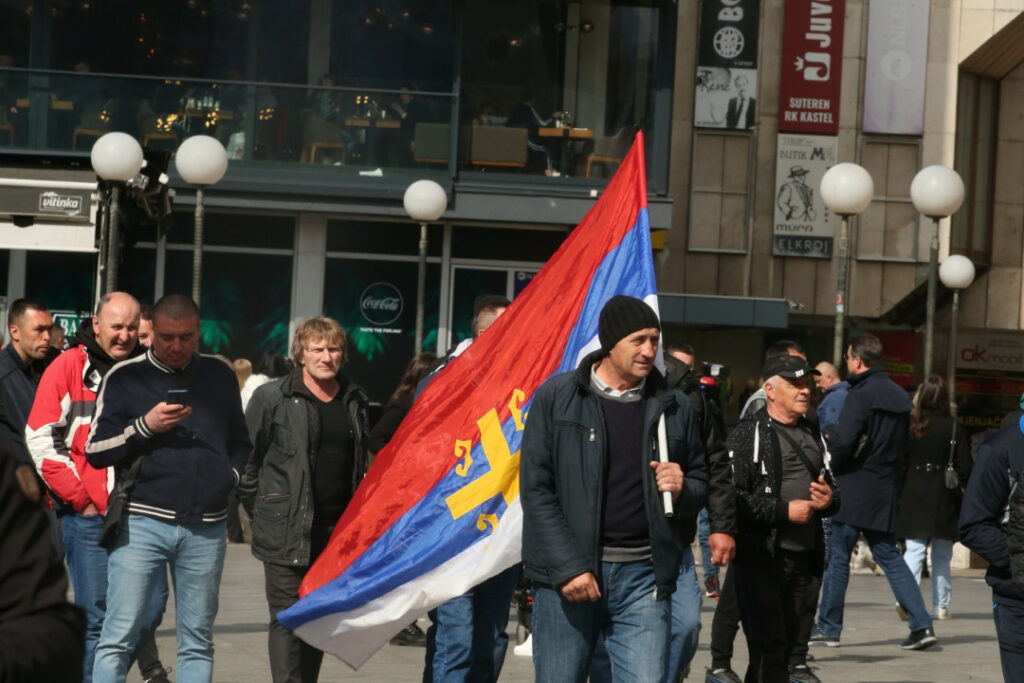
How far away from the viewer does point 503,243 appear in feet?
81.4

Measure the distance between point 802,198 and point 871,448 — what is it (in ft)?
61.3

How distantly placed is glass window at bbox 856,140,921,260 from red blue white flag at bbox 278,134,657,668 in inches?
901

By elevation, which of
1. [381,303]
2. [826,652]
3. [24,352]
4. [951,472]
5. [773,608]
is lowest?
[826,652]

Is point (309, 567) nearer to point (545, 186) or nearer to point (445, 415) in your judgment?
point (445, 415)

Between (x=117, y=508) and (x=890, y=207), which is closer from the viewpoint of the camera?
(x=117, y=508)

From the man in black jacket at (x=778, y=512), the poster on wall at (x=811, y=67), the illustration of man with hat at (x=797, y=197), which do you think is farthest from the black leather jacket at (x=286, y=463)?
the poster on wall at (x=811, y=67)

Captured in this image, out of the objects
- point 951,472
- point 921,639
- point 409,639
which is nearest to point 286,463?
point 409,639

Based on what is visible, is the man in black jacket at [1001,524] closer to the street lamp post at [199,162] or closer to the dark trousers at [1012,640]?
the dark trousers at [1012,640]

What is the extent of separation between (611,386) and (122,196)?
29.4ft

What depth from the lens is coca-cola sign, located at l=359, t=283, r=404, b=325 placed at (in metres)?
24.6

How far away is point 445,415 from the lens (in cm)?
726

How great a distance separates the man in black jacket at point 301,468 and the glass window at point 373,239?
17.4 m

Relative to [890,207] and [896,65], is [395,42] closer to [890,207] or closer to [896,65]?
[896,65]

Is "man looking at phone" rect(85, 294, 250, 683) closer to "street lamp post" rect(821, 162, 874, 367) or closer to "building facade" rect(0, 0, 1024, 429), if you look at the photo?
"street lamp post" rect(821, 162, 874, 367)
